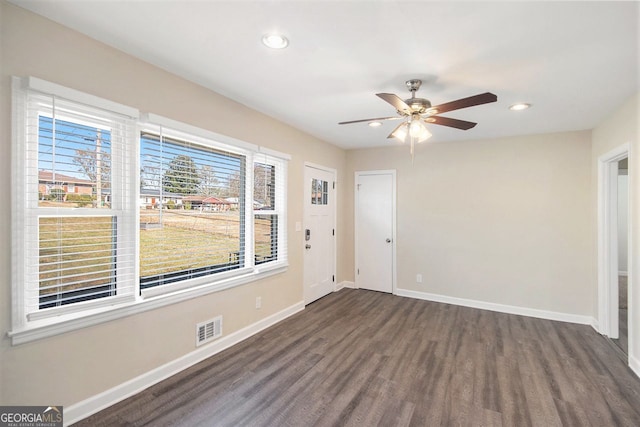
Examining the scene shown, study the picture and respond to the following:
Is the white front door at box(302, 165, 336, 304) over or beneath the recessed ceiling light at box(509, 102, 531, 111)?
beneath

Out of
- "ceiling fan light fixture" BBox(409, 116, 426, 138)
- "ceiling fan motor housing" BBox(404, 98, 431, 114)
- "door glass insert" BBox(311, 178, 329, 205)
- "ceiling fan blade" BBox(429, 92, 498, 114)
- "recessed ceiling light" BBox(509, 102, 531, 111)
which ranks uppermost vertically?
"recessed ceiling light" BBox(509, 102, 531, 111)

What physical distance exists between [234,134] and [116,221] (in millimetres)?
1388

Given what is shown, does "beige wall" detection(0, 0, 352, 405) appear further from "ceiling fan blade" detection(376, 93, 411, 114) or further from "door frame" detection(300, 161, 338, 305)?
"ceiling fan blade" detection(376, 93, 411, 114)

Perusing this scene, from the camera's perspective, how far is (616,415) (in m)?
2.05

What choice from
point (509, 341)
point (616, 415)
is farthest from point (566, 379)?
point (509, 341)

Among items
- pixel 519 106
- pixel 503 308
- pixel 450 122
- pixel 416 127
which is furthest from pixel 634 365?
pixel 416 127

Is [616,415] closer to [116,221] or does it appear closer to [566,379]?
[566,379]

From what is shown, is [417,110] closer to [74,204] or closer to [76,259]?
[74,204]

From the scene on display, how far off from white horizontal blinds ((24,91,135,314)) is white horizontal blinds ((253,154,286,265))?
1.40 m

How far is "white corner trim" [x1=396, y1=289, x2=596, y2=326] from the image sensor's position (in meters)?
3.78

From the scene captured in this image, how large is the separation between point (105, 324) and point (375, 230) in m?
4.01

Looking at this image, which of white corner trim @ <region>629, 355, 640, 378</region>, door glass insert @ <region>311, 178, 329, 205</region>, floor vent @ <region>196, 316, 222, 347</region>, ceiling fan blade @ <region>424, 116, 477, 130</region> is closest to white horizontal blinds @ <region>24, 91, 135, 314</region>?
floor vent @ <region>196, 316, 222, 347</region>

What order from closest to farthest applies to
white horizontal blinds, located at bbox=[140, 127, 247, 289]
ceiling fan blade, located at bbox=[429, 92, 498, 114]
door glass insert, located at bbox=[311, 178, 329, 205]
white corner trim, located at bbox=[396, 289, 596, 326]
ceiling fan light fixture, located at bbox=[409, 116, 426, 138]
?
→ 1. ceiling fan blade, located at bbox=[429, 92, 498, 114]
2. white horizontal blinds, located at bbox=[140, 127, 247, 289]
3. ceiling fan light fixture, located at bbox=[409, 116, 426, 138]
4. white corner trim, located at bbox=[396, 289, 596, 326]
5. door glass insert, located at bbox=[311, 178, 329, 205]

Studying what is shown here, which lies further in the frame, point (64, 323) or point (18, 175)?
point (64, 323)
